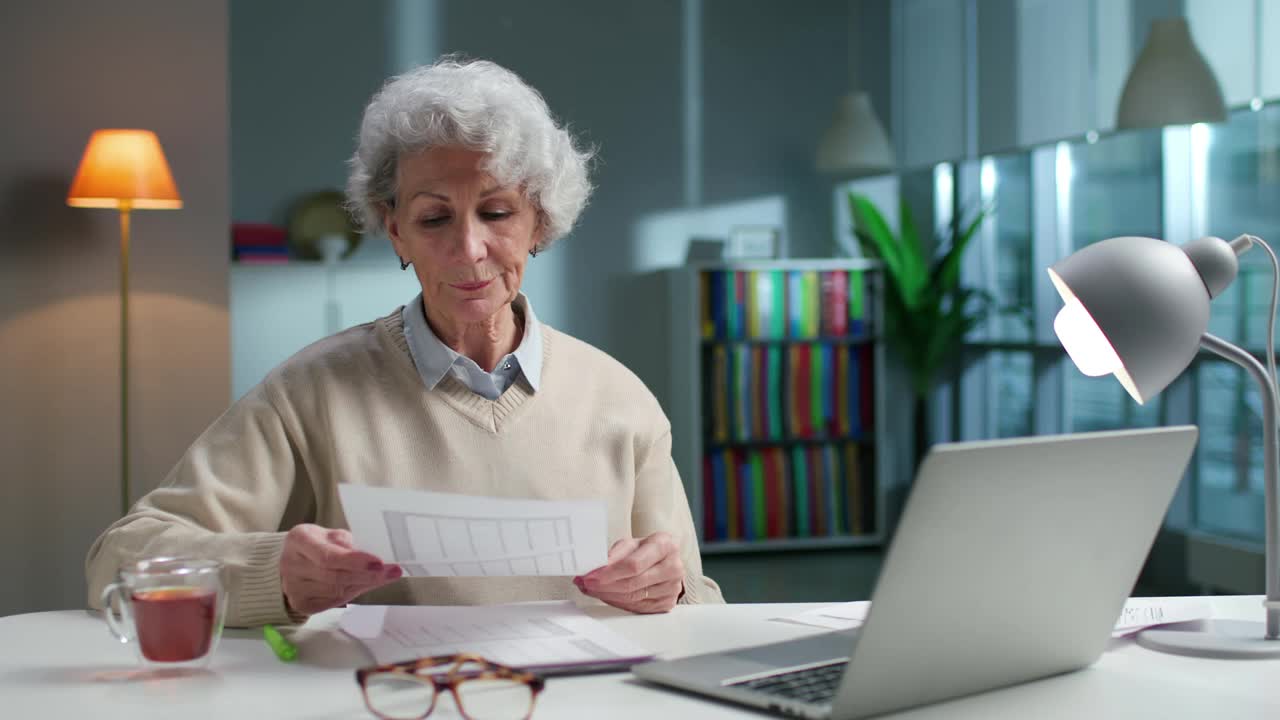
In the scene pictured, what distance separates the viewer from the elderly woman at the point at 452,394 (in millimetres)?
1608

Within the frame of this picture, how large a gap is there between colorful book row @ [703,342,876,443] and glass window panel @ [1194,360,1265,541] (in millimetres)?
1740

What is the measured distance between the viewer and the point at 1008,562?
1.02m

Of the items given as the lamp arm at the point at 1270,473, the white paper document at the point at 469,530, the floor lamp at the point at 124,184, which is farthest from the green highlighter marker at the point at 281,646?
the floor lamp at the point at 124,184

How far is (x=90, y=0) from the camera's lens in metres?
3.74

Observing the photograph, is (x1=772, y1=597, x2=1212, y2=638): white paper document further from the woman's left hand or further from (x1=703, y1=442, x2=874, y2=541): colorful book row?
(x1=703, y1=442, x2=874, y2=541): colorful book row

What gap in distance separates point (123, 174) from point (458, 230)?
2266mm

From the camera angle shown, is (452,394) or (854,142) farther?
(854,142)

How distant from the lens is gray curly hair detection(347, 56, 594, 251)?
5.44ft

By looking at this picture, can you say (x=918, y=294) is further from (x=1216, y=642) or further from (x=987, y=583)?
(x=987, y=583)

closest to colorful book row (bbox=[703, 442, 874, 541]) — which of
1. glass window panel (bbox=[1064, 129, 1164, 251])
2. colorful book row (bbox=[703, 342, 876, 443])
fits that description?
colorful book row (bbox=[703, 342, 876, 443])

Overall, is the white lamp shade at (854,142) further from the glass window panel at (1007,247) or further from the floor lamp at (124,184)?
the floor lamp at (124,184)

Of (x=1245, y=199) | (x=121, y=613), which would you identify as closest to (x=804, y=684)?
(x=121, y=613)

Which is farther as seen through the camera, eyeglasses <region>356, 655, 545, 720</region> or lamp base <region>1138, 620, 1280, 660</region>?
lamp base <region>1138, 620, 1280, 660</region>

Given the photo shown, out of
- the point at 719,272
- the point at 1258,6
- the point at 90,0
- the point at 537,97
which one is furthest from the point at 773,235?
the point at 537,97
